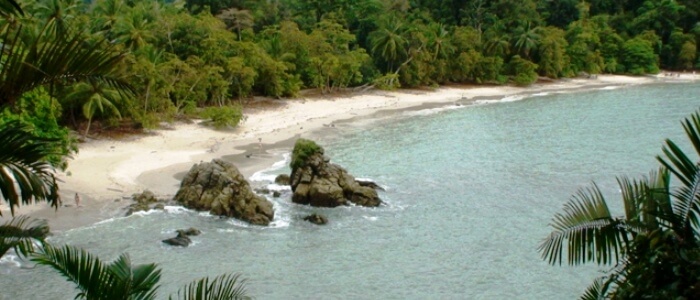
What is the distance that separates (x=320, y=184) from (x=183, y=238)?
22.1 ft

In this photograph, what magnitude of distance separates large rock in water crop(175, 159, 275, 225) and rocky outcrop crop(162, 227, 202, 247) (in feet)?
6.54

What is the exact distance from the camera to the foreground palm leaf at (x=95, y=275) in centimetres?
554

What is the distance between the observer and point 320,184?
29.4 m

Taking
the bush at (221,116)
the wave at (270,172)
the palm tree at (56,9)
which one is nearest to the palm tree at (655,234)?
the wave at (270,172)

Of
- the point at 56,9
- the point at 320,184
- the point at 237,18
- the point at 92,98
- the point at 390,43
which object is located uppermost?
the point at 56,9

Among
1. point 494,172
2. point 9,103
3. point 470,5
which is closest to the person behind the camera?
point 9,103

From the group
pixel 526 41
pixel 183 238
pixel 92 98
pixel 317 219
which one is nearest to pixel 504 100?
pixel 526 41

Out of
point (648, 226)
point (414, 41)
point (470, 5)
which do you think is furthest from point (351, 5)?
point (648, 226)

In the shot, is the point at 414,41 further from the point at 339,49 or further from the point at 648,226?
the point at 648,226

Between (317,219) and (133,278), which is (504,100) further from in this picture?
(133,278)

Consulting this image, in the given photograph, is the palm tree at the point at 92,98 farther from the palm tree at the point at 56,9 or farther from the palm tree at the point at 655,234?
the palm tree at the point at 655,234

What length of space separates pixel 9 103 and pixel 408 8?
273 feet

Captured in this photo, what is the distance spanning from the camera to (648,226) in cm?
645

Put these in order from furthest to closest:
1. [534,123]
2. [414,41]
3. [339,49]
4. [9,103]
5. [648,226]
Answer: [414,41] → [339,49] → [534,123] → [648,226] → [9,103]
